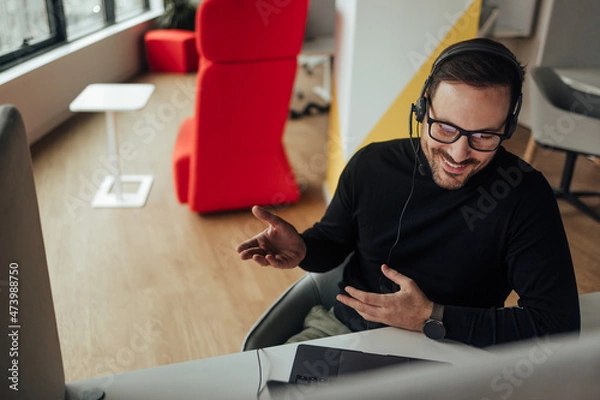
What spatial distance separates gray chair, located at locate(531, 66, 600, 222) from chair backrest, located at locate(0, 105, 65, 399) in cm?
314

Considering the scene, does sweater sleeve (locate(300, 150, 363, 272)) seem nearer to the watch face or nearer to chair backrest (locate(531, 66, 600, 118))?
the watch face

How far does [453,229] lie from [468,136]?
24 cm

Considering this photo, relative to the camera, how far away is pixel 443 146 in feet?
3.82

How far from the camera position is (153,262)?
9.35 ft

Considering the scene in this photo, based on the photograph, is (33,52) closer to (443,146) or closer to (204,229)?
(204,229)

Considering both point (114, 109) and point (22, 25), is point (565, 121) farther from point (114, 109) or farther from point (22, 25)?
point (22, 25)

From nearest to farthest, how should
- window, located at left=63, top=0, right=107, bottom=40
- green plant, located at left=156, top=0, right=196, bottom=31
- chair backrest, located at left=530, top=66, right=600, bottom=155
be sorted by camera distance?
chair backrest, located at left=530, top=66, right=600, bottom=155
window, located at left=63, top=0, right=107, bottom=40
green plant, located at left=156, top=0, right=196, bottom=31

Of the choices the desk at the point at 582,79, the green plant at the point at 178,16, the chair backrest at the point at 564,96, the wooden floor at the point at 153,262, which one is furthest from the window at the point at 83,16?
the desk at the point at 582,79

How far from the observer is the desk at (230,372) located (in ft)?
2.95

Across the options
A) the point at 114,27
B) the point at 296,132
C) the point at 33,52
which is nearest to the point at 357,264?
the point at 296,132

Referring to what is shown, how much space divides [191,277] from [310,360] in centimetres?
184

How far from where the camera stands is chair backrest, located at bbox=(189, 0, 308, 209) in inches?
110

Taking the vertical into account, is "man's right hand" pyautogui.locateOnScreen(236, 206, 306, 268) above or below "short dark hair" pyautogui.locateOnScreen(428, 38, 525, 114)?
below

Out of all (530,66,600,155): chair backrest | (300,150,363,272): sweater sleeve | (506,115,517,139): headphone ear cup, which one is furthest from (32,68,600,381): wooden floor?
(506,115,517,139): headphone ear cup
